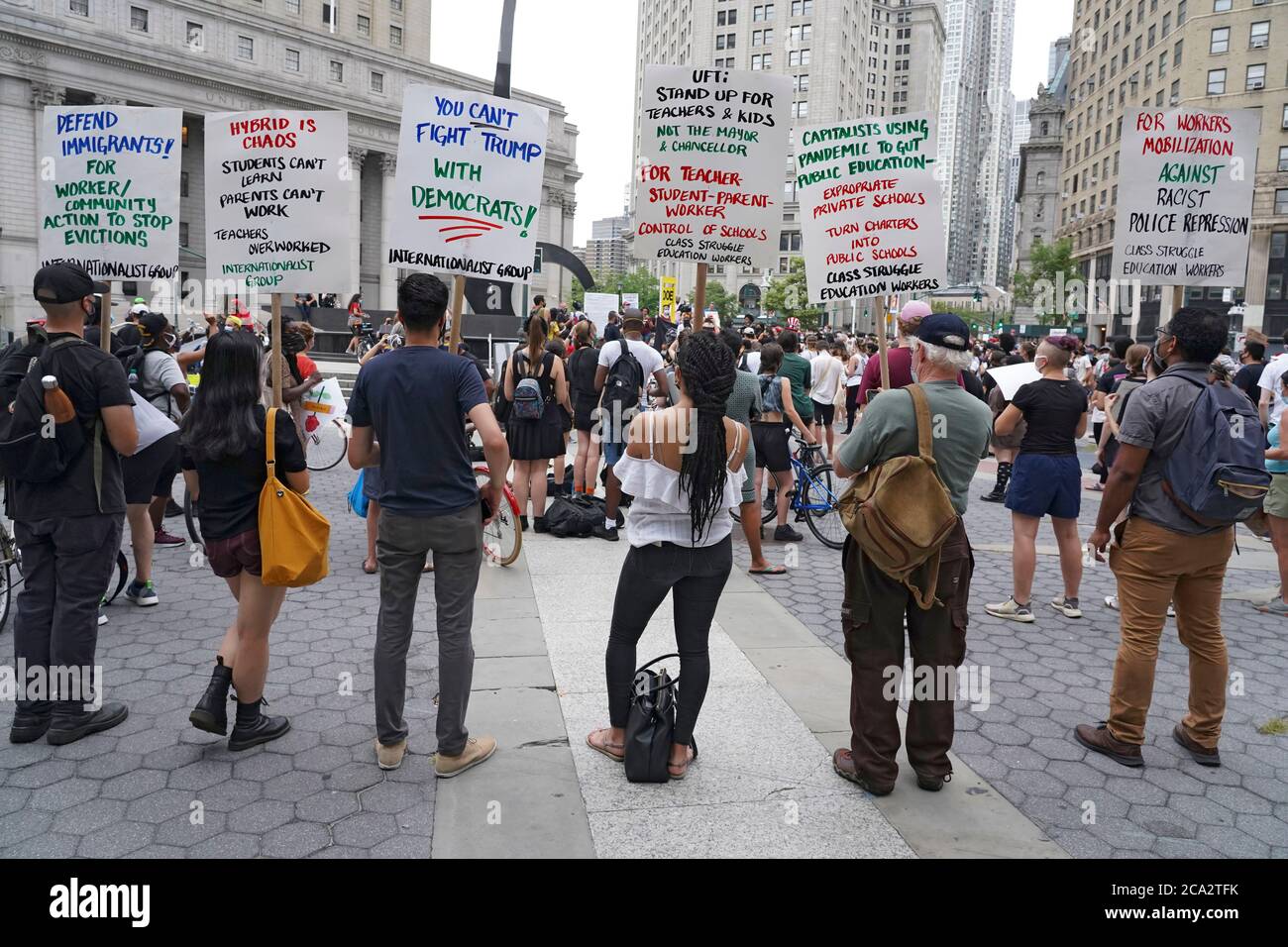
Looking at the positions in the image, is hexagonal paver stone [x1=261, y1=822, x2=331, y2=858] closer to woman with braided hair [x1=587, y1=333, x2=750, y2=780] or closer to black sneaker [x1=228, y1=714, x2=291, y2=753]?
black sneaker [x1=228, y1=714, x2=291, y2=753]

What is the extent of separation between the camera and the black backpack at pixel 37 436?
13.5 feet

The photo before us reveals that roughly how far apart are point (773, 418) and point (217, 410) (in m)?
5.45

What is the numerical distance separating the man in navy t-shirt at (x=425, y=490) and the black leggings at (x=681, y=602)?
2.19 ft

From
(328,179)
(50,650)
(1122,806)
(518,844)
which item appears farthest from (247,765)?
(1122,806)

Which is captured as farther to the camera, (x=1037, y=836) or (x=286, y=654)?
(x=286, y=654)

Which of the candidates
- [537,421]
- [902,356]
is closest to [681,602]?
[902,356]

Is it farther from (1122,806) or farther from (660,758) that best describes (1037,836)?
(660,758)

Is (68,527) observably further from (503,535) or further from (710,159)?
(710,159)

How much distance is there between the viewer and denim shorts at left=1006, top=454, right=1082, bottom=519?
652 centimetres

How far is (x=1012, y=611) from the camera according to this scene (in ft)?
22.2

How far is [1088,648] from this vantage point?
6.15 meters

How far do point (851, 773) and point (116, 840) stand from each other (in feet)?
9.62

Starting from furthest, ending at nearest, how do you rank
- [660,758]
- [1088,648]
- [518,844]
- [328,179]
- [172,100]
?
[172,100] < [1088,648] < [328,179] < [660,758] < [518,844]

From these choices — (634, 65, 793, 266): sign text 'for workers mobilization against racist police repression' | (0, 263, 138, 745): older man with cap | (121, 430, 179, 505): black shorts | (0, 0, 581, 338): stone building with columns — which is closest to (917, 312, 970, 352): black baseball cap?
(634, 65, 793, 266): sign text 'for workers mobilization against racist police repression'
